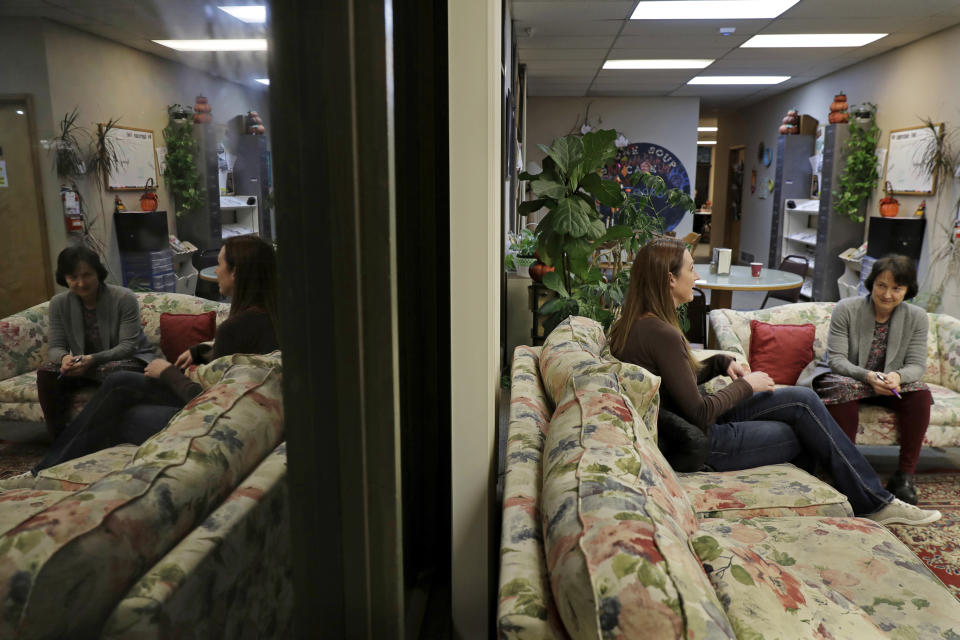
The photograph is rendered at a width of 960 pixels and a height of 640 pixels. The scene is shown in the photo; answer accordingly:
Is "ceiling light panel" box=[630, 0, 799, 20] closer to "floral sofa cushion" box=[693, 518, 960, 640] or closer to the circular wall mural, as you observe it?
"floral sofa cushion" box=[693, 518, 960, 640]

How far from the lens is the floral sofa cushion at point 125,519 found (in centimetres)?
46

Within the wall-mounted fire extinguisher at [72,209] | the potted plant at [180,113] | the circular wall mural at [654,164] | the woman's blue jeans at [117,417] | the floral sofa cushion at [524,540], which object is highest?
the circular wall mural at [654,164]

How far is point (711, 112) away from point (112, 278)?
525 inches

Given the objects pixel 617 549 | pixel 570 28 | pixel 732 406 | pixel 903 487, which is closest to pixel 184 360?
pixel 617 549

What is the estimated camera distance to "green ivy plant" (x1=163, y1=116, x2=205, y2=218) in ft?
2.03

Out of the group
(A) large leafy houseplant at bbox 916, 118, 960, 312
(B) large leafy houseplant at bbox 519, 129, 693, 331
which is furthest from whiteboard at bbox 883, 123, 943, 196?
(B) large leafy houseplant at bbox 519, 129, 693, 331

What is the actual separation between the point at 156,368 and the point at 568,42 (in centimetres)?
669

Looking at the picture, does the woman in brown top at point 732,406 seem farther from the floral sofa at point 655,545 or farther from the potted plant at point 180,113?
the potted plant at point 180,113

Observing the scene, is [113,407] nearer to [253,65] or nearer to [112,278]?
[112,278]

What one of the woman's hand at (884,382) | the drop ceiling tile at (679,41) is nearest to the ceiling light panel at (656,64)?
the drop ceiling tile at (679,41)

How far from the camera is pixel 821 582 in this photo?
1.80 meters

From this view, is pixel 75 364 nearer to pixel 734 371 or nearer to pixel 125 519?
pixel 125 519

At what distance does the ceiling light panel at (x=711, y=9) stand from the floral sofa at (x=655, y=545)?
375 centimetres

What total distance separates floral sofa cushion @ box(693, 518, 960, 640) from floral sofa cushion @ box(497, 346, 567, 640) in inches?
13.5
